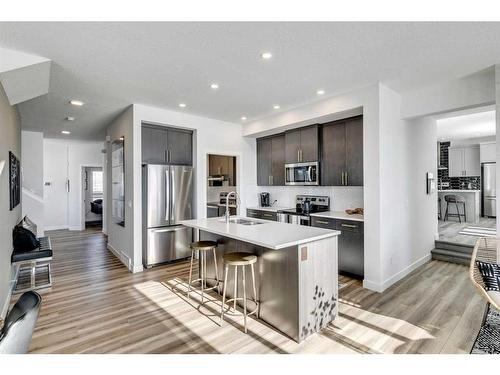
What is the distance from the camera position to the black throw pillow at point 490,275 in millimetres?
2136

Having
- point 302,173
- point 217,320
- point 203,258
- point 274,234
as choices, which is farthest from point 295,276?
point 302,173

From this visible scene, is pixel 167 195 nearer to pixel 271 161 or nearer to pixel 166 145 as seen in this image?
pixel 166 145

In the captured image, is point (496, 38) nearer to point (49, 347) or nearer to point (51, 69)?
point (51, 69)

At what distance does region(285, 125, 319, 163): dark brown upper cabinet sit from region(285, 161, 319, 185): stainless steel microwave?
9 cm

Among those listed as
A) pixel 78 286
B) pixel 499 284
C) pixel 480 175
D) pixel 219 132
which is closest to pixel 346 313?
pixel 499 284

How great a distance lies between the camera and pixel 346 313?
111 inches

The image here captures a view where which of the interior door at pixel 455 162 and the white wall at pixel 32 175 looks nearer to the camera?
the white wall at pixel 32 175

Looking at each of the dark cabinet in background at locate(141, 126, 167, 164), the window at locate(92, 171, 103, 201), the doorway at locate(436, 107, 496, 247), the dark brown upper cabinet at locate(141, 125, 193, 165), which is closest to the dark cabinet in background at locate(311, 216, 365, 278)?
the dark brown upper cabinet at locate(141, 125, 193, 165)

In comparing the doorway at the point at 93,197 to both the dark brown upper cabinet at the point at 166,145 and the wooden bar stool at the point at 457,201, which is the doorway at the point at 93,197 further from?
the wooden bar stool at the point at 457,201

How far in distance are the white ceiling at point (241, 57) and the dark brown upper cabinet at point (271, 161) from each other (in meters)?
1.46

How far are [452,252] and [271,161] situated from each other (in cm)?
362

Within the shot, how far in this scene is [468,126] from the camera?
642cm

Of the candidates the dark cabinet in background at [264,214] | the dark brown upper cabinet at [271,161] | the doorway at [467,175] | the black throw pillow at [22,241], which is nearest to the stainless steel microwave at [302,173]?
the dark brown upper cabinet at [271,161]
